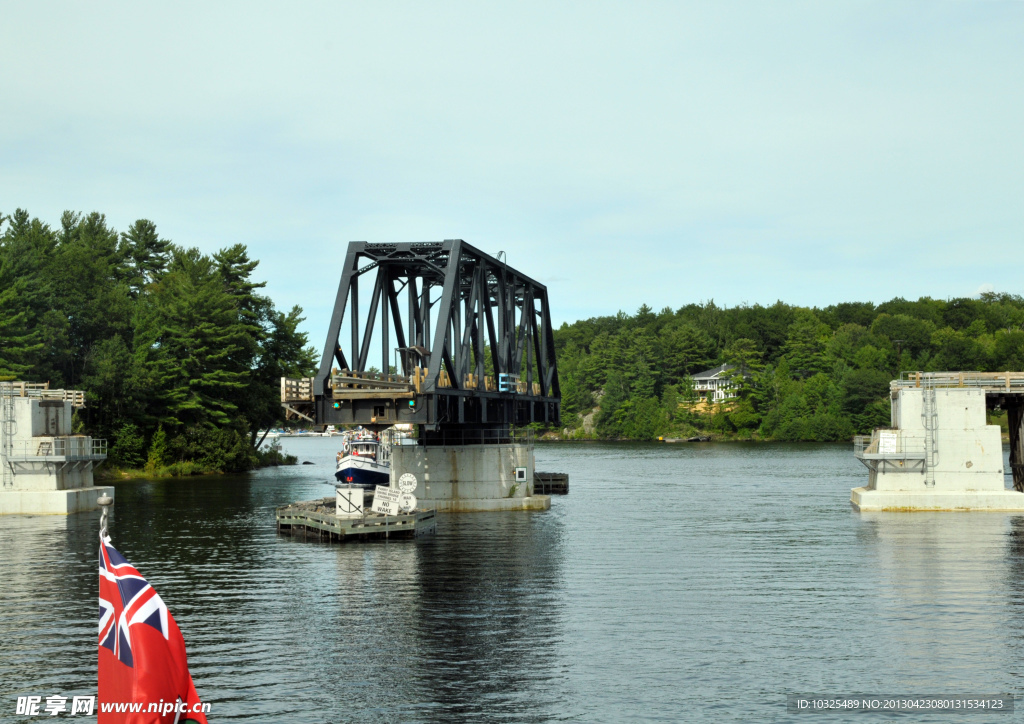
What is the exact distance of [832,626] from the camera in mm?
29359

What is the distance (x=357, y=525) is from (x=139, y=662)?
3623 cm

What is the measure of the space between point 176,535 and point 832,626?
121 ft

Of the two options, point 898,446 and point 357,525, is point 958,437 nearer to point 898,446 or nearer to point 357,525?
point 898,446

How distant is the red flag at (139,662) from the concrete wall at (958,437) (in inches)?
2051

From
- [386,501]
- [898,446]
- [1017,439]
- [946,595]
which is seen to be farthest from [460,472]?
[1017,439]

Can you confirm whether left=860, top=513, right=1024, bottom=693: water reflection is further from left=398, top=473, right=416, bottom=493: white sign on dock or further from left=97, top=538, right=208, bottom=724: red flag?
left=398, top=473, right=416, bottom=493: white sign on dock

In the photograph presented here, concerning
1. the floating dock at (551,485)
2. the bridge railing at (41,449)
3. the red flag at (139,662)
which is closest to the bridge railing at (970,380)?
the floating dock at (551,485)

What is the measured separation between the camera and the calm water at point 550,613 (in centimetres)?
2309

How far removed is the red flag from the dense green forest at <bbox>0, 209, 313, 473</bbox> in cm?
8165

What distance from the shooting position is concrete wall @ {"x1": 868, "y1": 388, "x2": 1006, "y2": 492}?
56188mm

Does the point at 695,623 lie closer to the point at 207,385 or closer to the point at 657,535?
the point at 657,535

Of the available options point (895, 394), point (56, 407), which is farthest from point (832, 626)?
point (56, 407)

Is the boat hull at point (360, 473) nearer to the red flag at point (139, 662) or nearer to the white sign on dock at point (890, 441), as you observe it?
the white sign on dock at point (890, 441)

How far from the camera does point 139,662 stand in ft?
39.9
